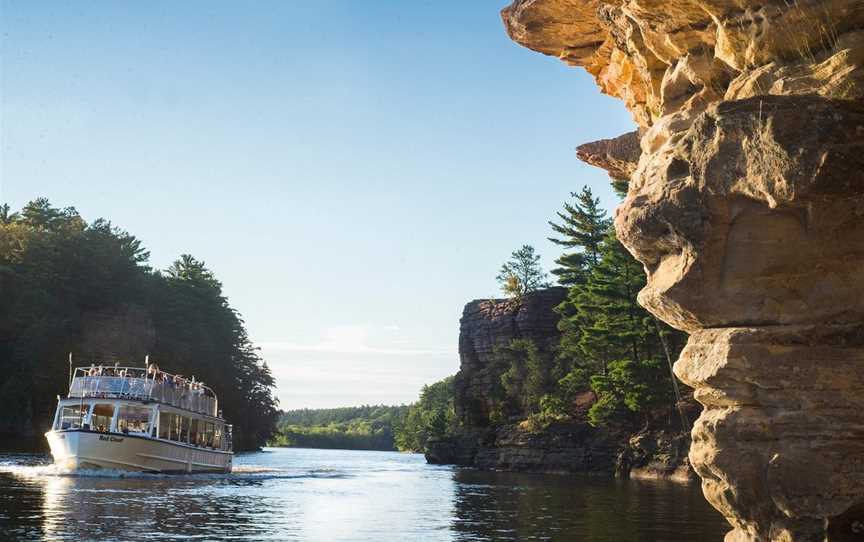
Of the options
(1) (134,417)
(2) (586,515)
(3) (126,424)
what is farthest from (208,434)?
(2) (586,515)

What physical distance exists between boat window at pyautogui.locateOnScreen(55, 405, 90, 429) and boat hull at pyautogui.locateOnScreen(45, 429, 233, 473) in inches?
38.4

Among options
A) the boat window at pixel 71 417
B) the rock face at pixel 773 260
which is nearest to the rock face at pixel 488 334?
the boat window at pixel 71 417

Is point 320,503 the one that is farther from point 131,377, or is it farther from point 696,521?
point 131,377

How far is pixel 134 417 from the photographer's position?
44.1 metres

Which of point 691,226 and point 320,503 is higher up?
point 691,226

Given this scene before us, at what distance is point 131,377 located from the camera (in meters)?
43.1

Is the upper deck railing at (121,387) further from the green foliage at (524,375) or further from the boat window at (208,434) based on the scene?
the green foliage at (524,375)

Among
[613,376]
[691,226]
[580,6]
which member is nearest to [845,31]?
[691,226]

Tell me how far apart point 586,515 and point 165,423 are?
2670 centimetres

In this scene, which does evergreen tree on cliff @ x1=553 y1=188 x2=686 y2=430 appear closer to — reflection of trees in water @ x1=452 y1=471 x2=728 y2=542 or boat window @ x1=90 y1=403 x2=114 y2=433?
reflection of trees in water @ x1=452 y1=471 x2=728 y2=542

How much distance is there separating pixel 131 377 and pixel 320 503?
1724cm

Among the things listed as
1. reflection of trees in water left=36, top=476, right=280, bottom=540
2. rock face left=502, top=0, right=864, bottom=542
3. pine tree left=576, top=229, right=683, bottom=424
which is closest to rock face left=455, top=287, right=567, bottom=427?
pine tree left=576, top=229, right=683, bottom=424

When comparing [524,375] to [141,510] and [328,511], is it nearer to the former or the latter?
[328,511]

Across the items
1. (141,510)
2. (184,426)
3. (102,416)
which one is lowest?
(141,510)
